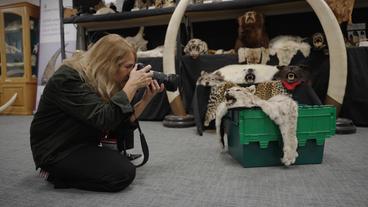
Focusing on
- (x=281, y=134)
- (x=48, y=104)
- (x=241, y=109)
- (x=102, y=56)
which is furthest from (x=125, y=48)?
(x=281, y=134)

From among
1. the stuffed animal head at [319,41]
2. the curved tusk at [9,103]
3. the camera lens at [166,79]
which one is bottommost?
the curved tusk at [9,103]

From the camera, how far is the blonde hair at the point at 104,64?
1.20 meters

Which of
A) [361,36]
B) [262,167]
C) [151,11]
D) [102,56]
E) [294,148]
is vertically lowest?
[262,167]

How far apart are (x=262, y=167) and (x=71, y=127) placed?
34.2 inches

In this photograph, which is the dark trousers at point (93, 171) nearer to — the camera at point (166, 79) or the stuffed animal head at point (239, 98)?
the camera at point (166, 79)

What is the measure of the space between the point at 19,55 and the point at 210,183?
12.0 ft

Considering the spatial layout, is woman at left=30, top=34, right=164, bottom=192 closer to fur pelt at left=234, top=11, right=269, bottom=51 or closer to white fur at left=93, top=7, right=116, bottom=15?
fur pelt at left=234, top=11, right=269, bottom=51

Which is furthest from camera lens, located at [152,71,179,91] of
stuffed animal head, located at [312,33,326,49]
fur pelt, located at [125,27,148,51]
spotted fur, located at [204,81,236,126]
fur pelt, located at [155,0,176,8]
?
fur pelt, located at [125,27,148,51]

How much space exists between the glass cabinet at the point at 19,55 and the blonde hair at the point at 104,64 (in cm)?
311

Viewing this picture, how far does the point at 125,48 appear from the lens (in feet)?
3.99

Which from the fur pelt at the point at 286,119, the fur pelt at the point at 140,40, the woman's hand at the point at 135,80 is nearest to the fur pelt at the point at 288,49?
the fur pelt at the point at 286,119

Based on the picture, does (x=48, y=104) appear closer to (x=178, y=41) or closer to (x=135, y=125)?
(x=135, y=125)

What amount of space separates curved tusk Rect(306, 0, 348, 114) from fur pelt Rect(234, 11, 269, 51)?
1.48ft

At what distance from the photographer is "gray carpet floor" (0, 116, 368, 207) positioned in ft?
3.59
